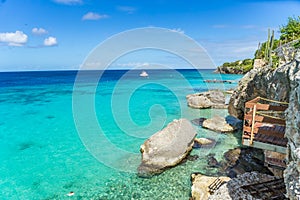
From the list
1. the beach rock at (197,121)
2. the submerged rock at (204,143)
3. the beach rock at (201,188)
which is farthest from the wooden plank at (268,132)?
the beach rock at (197,121)

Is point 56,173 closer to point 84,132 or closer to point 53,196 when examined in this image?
point 53,196

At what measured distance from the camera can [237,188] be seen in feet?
31.4

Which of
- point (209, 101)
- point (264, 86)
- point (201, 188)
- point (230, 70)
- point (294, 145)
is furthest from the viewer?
point (230, 70)

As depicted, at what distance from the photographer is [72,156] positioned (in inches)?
677

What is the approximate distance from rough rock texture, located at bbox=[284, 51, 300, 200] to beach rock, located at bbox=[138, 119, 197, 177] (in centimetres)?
835

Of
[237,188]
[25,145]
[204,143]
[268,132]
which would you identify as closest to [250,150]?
[204,143]

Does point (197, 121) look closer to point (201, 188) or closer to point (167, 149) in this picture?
point (167, 149)

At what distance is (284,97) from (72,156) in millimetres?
14650

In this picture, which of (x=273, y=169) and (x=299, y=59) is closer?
(x=299, y=59)

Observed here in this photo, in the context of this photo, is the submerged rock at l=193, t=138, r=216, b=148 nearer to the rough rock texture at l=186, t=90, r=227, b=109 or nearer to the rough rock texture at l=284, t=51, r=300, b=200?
the rough rock texture at l=284, t=51, r=300, b=200

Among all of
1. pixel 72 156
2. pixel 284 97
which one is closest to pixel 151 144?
pixel 72 156

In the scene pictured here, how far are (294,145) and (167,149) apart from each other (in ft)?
29.8

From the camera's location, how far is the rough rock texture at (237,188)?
906 cm

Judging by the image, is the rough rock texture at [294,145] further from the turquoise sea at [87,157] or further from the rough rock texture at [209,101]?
the rough rock texture at [209,101]
